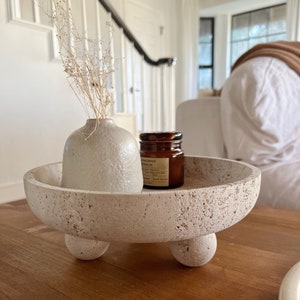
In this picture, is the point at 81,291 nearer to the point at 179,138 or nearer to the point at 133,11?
the point at 179,138

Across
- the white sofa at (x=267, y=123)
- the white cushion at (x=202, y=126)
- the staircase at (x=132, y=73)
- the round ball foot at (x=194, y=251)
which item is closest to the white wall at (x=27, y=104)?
the staircase at (x=132, y=73)

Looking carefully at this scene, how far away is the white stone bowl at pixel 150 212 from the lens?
31 cm

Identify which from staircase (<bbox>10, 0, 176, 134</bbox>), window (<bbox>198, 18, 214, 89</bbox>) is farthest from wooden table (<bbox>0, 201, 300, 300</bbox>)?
window (<bbox>198, 18, 214, 89</bbox>)

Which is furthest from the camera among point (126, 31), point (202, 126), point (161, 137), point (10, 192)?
point (126, 31)

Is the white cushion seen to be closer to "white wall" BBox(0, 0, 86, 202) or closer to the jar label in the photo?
the jar label

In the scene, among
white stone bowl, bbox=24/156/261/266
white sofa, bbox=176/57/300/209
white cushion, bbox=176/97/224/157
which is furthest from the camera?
white cushion, bbox=176/97/224/157

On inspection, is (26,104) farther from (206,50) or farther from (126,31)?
(206,50)

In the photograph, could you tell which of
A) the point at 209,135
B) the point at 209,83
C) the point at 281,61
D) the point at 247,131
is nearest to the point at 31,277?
the point at 247,131

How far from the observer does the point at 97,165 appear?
397 mm

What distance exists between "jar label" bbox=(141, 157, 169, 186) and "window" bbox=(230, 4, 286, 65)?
4.17 m

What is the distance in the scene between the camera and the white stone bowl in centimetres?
31

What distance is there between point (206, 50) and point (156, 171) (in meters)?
4.42

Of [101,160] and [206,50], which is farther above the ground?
[206,50]

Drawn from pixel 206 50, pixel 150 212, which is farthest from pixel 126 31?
pixel 206 50
